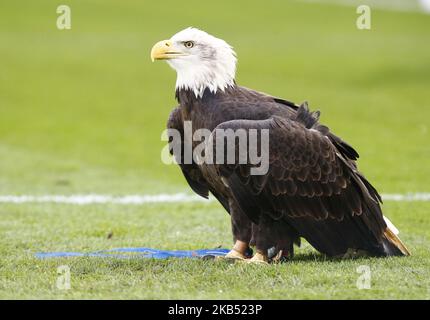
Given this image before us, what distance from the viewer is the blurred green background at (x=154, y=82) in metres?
17.0

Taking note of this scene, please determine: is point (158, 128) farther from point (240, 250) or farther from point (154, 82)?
point (240, 250)

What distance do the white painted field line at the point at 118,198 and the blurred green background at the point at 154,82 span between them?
69cm

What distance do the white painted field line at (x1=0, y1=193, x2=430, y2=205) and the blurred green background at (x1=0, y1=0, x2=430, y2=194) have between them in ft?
2.26

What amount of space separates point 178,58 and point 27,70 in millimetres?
22867

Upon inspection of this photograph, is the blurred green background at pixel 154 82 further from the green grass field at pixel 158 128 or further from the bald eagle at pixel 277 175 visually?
the bald eagle at pixel 277 175

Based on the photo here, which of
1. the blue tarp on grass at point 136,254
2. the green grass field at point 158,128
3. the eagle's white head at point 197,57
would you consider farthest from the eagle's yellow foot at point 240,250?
the eagle's white head at point 197,57

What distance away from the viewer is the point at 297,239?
25.1ft

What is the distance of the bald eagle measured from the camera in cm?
720

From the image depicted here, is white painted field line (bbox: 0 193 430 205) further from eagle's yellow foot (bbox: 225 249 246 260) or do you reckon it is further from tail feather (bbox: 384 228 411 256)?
eagle's yellow foot (bbox: 225 249 246 260)

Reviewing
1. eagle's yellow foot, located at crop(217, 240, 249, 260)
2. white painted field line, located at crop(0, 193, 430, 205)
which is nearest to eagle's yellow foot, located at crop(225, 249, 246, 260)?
eagle's yellow foot, located at crop(217, 240, 249, 260)

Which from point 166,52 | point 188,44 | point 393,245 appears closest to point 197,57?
point 188,44

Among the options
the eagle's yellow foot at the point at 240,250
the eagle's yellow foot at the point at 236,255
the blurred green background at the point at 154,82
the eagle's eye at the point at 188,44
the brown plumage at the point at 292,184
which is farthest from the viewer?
the blurred green background at the point at 154,82

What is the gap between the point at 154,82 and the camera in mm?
28828
